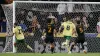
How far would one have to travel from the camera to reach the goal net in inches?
1072

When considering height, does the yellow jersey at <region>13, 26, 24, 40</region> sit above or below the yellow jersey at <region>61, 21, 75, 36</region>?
below

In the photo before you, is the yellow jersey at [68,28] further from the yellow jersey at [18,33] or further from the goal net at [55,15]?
the yellow jersey at [18,33]

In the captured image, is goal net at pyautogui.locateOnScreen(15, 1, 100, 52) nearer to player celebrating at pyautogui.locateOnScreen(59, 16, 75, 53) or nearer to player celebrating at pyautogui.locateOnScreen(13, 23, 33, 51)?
player celebrating at pyautogui.locateOnScreen(13, 23, 33, 51)

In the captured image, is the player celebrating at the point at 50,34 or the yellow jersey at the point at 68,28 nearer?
the player celebrating at the point at 50,34

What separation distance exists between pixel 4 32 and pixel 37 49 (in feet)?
8.10

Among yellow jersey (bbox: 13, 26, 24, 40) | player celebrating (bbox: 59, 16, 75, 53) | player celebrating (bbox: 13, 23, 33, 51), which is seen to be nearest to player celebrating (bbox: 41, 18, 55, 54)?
player celebrating (bbox: 59, 16, 75, 53)

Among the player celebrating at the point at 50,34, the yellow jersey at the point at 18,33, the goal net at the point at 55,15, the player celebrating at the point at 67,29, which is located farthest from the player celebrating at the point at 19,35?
the player celebrating at the point at 67,29

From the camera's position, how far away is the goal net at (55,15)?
27234mm

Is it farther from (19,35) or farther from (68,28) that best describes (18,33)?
(68,28)

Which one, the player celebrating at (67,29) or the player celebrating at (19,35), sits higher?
the player celebrating at (67,29)

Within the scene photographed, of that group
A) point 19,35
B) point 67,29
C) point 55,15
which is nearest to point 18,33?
point 19,35

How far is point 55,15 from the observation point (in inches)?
1085

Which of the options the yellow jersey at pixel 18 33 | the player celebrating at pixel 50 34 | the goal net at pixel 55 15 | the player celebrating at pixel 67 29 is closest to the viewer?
the player celebrating at pixel 50 34

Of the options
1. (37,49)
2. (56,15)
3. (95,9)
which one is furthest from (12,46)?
(95,9)
